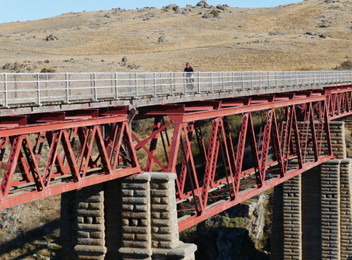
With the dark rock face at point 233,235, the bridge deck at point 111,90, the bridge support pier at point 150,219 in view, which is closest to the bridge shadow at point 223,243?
the dark rock face at point 233,235

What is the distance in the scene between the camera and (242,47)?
104 metres

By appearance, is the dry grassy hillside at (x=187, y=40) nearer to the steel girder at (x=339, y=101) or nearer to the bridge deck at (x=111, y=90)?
the steel girder at (x=339, y=101)

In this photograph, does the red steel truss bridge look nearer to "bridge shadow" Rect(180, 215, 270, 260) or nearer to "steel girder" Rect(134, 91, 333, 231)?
"steel girder" Rect(134, 91, 333, 231)

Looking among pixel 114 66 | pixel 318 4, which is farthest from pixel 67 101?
pixel 318 4

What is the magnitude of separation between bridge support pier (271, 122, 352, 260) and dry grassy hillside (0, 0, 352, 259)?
136 feet

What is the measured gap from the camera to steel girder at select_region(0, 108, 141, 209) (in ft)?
48.8

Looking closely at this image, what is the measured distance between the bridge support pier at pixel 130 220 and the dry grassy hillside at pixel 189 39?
59912mm

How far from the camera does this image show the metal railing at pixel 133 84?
17500mm

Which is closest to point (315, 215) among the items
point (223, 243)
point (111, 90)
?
point (223, 243)

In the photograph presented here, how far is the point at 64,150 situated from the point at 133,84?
5924mm

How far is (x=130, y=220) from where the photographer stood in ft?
64.8

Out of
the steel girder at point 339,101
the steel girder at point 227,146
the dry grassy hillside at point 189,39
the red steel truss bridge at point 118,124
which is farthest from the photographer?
the dry grassy hillside at point 189,39

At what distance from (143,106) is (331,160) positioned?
2127cm

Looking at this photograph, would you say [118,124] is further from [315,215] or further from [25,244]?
[315,215]
